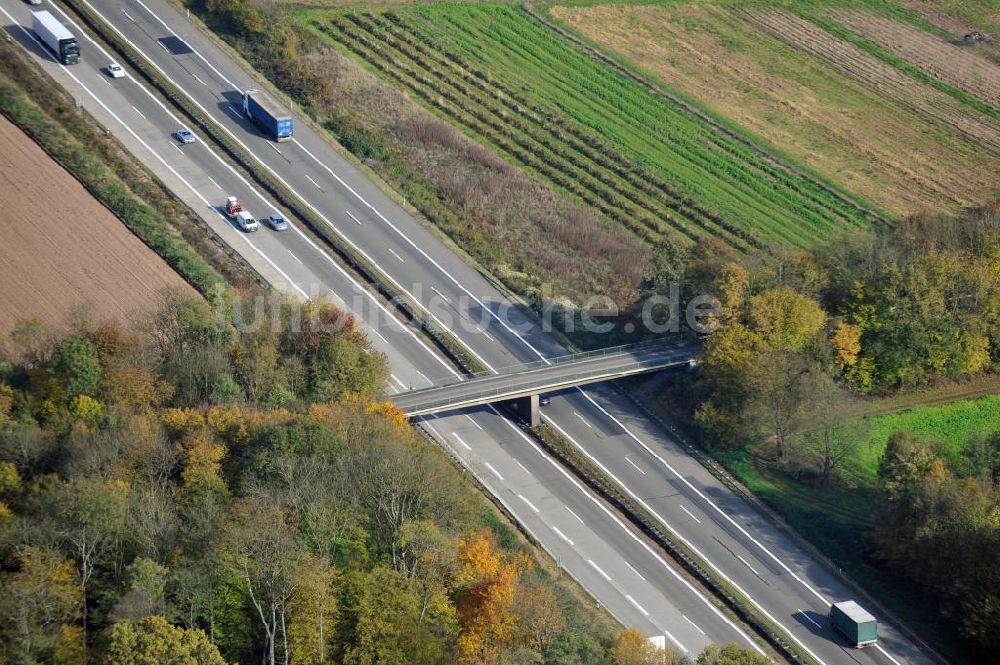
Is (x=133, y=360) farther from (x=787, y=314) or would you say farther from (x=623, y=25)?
(x=623, y=25)

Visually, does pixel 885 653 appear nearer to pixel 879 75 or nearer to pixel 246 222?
pixel 246 222

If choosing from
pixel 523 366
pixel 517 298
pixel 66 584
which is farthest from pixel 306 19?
pixel 66 584

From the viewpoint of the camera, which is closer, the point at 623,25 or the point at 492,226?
the point at 492,226

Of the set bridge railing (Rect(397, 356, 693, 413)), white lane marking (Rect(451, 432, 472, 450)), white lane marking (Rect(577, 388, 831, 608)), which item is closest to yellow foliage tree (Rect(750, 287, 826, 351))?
bridge railing (Rect(397, 356, 693, 413))

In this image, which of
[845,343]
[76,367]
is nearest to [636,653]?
[845,343]

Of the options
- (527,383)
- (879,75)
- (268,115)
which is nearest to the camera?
(527,383)

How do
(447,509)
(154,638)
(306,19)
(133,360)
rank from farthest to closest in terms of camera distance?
(306,19) → (133,360) → (447,509) → (154,638)
